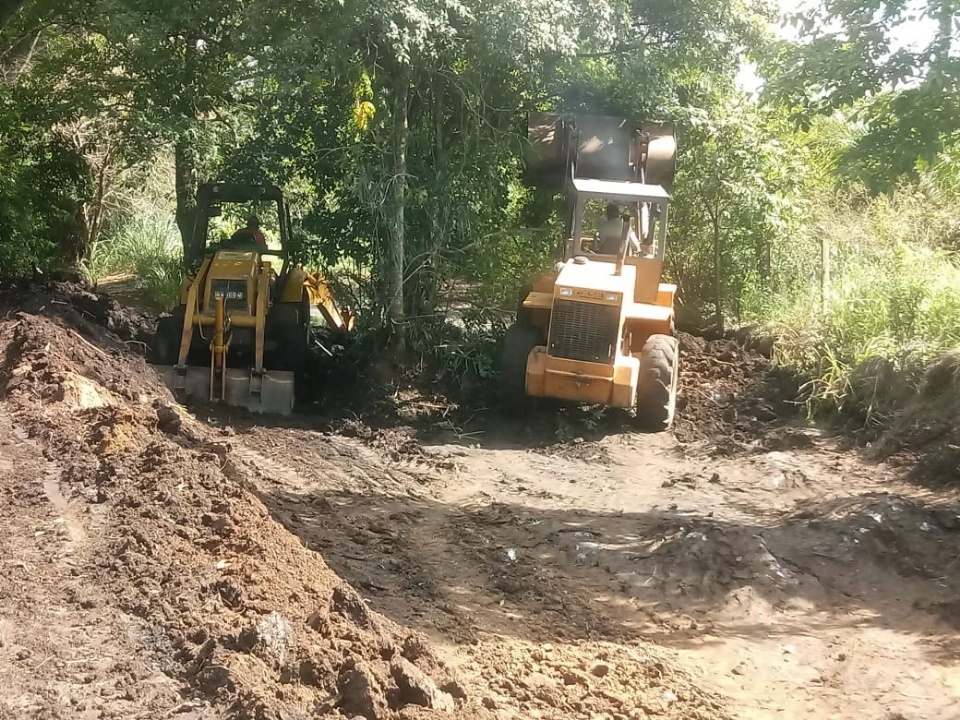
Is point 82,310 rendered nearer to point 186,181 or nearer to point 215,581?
point 186,181

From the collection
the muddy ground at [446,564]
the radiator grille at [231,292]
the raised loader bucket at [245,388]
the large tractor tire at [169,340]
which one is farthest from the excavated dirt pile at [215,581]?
the large tractor tire at [169,340]

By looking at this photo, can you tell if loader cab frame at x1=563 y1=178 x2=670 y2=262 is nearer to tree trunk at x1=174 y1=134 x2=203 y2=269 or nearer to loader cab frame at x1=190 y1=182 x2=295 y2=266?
loader cab frame at x1=190 y1=182 x2=295 y2=266

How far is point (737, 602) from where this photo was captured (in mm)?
5711

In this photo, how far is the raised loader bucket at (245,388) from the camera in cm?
959

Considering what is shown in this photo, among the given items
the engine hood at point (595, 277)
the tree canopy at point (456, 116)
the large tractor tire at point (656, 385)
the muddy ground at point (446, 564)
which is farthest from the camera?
the large tractor tire at point (656, 385)

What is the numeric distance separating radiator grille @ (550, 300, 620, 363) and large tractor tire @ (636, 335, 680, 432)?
0.50 meters

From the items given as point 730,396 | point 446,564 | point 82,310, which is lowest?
point 446,564

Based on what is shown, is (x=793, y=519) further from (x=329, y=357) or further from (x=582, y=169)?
(x=329, y=357)

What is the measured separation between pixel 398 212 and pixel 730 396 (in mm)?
4182

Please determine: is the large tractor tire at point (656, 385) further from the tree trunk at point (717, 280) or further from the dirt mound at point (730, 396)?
the tree trunk at point (717, 280)

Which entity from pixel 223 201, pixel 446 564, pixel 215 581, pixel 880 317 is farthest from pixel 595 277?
pixel 215 581

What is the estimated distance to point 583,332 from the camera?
29.4ft

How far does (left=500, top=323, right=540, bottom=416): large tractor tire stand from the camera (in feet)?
31.1

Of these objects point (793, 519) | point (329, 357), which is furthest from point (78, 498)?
point (329, 357)
